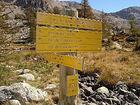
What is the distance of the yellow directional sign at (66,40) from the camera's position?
6572 mm

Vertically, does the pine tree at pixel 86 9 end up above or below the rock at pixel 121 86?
above

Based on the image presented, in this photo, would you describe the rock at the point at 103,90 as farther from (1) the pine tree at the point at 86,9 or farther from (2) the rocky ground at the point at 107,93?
(1) the pine tree at the point at 86,9

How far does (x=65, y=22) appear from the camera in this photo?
702 centimetres

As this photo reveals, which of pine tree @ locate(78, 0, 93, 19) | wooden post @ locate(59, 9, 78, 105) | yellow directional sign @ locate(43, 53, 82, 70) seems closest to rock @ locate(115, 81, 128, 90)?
wooden post @ locate(59, 9, 78, 105)

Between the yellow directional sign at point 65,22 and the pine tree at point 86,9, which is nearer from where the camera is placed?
the yellow directional sign at point 65,22

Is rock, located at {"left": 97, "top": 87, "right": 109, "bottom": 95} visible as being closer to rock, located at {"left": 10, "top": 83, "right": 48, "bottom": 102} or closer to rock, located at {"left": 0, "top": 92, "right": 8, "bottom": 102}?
rock, located at {"left": 10, "top": 83, "right": 48, "bottom": 102}

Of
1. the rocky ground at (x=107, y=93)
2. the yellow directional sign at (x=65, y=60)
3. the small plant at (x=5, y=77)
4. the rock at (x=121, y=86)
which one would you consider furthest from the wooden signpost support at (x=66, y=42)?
the rock at (x=121, y=86)

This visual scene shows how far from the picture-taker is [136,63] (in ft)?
65.8

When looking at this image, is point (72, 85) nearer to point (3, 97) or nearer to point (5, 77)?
point (3, 97)

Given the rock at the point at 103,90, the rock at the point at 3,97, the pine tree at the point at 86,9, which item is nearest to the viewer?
the rock at the point at 3,97

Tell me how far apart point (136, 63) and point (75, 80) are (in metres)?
13.1

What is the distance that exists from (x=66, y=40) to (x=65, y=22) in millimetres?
337

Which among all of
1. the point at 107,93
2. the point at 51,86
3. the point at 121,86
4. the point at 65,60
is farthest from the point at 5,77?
the point at 65,60

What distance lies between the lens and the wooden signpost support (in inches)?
261
